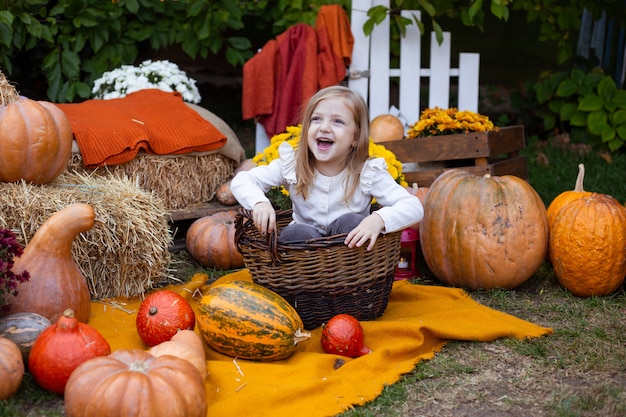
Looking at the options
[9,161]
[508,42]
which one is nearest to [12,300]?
[9,161]

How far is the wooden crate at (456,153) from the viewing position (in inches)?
194

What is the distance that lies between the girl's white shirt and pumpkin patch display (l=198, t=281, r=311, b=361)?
55 cm

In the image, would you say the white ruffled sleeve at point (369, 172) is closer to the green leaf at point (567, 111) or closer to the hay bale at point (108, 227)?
the hay bale at point (108, 227)

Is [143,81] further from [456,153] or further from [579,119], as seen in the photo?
[579,119]

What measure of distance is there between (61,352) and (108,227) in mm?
1254

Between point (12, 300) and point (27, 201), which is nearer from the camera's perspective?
point (12, 300)

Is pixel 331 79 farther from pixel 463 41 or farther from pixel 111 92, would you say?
pixel 463 41

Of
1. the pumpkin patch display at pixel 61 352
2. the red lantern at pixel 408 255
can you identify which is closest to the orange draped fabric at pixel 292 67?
the red lantern at pixel 408 255

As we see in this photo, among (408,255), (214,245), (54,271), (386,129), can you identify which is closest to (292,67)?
(386,129)

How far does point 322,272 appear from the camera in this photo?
3.15 metres

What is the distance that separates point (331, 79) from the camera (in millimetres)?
5785

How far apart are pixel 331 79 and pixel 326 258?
2.96 meters

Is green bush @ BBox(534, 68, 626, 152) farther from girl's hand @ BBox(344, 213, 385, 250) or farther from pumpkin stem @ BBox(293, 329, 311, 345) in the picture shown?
pumpkin stem @ BBox(293, 329, 311, 345)

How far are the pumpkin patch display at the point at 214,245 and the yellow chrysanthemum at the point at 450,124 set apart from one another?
1603 millimetres
